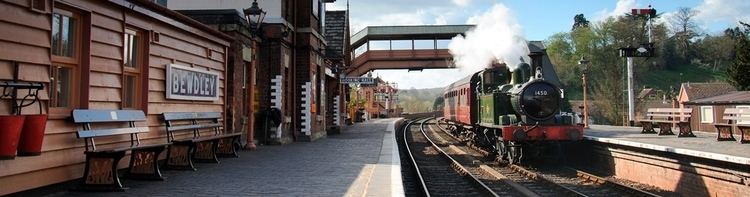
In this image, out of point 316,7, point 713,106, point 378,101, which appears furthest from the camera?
point 378,101

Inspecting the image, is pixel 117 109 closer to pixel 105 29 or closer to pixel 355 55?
pixel 105 29

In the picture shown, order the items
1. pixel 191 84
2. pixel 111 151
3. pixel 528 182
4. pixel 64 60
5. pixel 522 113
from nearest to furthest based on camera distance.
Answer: pixel 111 151
pixel 64 60
pixel 191 84
pixel 528 182
pixel 522 113

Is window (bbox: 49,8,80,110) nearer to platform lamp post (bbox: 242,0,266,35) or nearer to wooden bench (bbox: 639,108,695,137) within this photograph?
platform lamp post (bbox: 242,0,266,35)

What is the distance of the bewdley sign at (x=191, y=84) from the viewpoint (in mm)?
9070

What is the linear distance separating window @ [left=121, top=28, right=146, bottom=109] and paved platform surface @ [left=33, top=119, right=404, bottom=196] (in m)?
1.10

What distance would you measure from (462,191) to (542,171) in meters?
3.62

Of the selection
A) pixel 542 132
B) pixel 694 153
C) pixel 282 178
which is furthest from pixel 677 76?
pixel 282 178

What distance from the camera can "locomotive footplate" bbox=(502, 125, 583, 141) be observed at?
44.5ft

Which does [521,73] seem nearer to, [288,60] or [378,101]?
[288,60]

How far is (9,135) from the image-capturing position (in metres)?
5.07

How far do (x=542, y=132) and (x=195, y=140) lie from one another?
8125 mm

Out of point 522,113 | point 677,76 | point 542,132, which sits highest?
point 677,76

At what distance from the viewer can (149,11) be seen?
820cm

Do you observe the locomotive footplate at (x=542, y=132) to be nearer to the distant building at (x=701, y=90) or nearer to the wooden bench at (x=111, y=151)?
the wooden bench at (x=111, y=151)
